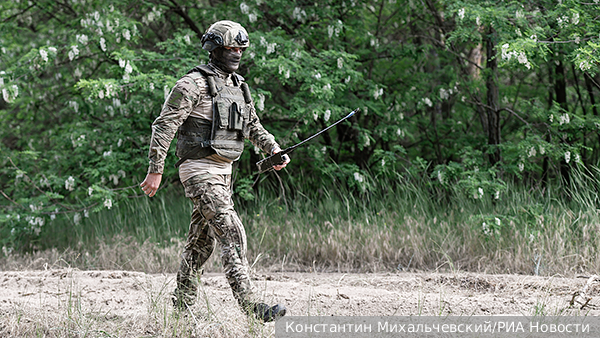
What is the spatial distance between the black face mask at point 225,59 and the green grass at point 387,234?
1899mm

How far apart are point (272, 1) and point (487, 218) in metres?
3.74

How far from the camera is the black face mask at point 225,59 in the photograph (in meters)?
3.72

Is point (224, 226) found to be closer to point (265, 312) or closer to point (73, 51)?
point (265, 312)

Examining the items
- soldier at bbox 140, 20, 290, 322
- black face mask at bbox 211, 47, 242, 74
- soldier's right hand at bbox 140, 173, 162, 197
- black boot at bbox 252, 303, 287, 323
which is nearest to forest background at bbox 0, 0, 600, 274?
soldier at bbox 140, 20, 290, 322

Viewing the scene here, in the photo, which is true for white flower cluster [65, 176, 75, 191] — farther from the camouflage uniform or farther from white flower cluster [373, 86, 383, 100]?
white flower cluster [373, 86, 383, 100]

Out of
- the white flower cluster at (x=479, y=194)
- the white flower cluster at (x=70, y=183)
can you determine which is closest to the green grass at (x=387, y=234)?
A: the white flower cluster at (x=479, y=194)

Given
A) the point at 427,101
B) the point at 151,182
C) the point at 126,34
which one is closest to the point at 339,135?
the point at 427,101

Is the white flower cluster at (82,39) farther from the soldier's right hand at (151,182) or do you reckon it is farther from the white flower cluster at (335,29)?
the soldier's right hand at (151,182)

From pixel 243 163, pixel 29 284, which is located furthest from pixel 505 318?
pixel 243 163

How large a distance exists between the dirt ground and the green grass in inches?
17.8

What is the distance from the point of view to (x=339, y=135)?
838 centimetres

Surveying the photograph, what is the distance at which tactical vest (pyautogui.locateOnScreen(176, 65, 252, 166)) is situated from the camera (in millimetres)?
3637

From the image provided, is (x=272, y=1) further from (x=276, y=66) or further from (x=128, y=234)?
(x=128, y=234)

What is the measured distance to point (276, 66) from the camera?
20.6ft
